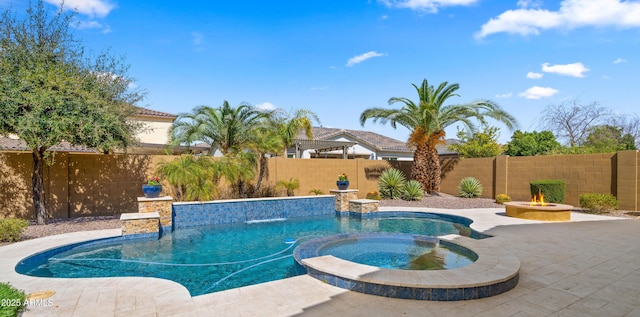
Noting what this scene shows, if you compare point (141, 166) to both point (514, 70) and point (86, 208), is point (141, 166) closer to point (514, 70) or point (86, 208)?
point (86, 208)

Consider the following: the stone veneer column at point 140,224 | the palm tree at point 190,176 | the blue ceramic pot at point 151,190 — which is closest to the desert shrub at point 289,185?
the palm tree at point 190,176

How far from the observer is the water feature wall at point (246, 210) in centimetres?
1108

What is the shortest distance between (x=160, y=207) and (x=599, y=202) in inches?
598

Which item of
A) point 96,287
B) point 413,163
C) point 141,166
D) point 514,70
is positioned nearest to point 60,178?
point 141,166

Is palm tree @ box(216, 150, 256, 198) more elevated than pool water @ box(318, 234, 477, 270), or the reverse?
palm tree @ box(216, 150, 256, 198)

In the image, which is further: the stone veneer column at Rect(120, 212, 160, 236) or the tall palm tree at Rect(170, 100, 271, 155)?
the tall palm tree at Rect(170, 100, 271, 155)

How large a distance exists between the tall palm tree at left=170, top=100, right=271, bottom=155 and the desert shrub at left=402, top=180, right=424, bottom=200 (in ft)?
25.5

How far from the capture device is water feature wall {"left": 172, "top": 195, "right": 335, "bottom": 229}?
36.3 ft

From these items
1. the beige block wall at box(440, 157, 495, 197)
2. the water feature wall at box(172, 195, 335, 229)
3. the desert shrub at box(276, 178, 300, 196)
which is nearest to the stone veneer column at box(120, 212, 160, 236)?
the water feature wall at box(172, 195, 335, 229)

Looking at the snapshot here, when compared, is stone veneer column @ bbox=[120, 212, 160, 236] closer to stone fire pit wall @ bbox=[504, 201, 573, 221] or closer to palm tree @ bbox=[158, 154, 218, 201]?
palm tree @ bbox=[158, 154, 218, 201]

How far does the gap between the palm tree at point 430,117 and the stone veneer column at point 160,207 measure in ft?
34.9

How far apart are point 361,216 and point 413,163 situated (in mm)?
6539

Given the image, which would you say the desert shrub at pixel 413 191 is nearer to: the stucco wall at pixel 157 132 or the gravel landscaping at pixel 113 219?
the gravel landscaping at pixel 113 219

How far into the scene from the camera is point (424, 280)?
4641mm
